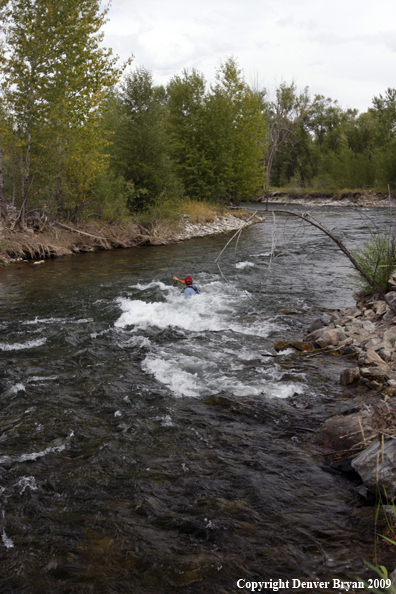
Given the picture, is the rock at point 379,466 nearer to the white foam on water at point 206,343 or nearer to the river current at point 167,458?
the river current at point 167,458

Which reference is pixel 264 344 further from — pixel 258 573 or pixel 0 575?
pixel 0 575

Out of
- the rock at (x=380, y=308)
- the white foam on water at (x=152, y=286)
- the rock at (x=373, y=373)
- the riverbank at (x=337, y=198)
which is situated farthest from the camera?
the riverbank at (x=337, y=198)

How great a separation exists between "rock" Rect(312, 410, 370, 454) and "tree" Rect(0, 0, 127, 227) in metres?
16.7

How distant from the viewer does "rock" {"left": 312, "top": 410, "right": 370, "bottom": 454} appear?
4430 millimetres

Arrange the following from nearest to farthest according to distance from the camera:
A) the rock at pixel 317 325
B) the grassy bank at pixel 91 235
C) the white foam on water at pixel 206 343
A: the white foam on water at pixel 206 343 < the rock at pixel 317 325 < the grassy bank at pixel 91 235

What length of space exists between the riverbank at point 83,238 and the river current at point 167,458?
8002mm

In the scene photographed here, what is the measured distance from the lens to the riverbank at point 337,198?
47431 millimetres

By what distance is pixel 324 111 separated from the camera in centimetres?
7356

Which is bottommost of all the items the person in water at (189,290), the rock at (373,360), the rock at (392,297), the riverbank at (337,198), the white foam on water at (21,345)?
the white foam on water at (21,345)

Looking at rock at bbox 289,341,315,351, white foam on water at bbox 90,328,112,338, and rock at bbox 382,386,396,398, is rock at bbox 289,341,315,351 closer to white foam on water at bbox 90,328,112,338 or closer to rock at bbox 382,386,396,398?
rock at bbox 382,386,396,398

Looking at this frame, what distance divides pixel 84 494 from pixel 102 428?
3.94 feet

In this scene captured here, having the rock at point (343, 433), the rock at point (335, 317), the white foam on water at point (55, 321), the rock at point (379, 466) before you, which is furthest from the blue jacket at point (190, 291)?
the rock at point (379, 466)

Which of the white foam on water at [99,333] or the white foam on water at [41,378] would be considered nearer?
the white foam on water at [41,378]

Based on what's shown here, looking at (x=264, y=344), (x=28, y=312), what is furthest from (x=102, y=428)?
(x=28, y=312)
